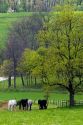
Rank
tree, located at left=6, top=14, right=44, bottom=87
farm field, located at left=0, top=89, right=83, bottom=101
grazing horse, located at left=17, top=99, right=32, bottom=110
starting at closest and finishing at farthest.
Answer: grazing horse, located at left=17, top=99, right=32, bottom=110 < farm field, located at left=0, top=89, right=83, bottom=101 < tree, located at left=6, top=14, right=44, bottom=87

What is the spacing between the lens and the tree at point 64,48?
47812mm

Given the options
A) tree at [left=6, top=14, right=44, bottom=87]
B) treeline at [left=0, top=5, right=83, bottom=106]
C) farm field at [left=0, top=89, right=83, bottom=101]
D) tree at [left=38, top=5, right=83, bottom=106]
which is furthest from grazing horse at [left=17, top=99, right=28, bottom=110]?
tree at [left=6, top=14, right=44, bottom=87]

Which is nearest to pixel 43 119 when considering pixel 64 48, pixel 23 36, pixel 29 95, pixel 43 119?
pixel 43 119

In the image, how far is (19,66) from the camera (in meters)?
93.6

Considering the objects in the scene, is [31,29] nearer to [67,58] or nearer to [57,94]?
[57,94]

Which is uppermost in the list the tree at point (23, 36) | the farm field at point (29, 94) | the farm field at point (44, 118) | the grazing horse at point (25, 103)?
the farm field at point (44, 118)

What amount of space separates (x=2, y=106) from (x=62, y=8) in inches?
586

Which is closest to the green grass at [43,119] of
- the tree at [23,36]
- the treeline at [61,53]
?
the treeline at [61,53]

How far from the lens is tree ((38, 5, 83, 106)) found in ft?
157

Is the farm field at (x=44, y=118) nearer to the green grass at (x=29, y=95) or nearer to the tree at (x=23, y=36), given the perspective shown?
the green grass at (x=29, y=95)

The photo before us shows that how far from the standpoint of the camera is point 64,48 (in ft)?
159

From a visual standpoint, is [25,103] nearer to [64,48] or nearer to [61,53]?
[61,53]

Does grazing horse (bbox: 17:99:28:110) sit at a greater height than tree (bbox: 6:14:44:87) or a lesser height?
greater

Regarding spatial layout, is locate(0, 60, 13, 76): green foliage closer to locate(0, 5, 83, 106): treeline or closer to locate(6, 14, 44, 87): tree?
locate(6, 14, 44, 87): tree
